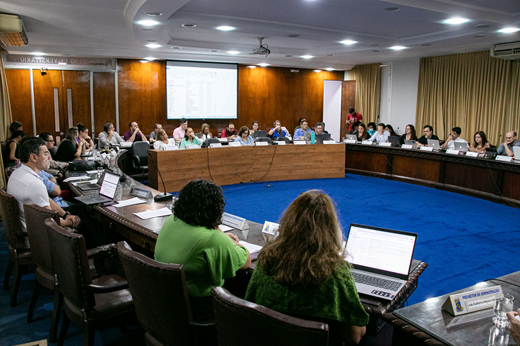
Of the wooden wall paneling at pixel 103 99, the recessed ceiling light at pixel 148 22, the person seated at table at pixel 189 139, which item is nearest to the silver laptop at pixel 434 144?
the person seated at table at pixel 189 139

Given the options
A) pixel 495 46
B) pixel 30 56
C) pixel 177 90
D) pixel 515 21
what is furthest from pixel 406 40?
pixel 30 56

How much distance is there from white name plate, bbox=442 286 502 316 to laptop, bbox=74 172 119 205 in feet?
8.95

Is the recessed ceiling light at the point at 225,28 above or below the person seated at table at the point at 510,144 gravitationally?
above

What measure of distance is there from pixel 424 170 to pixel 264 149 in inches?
119

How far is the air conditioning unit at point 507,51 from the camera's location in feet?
24.5

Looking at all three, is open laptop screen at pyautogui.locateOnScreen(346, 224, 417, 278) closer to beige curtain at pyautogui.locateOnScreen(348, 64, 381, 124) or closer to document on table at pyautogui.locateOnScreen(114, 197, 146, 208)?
document on table at pyautogui.locateOnScreen(114, 197, 146, 208)

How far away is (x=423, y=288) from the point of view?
3320 millimetres

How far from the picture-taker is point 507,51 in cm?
764

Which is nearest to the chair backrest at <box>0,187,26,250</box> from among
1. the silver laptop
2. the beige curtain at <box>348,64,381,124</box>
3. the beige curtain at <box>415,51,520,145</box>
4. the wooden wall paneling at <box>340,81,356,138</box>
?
the silver laptop

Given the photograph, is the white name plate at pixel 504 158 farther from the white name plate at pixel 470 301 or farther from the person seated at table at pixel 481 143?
the white name plate at pixel 470 301

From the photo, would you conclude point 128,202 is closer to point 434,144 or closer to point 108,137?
point 108,137

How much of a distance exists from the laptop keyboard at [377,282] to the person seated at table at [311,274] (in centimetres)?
38

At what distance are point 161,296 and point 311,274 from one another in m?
0.62

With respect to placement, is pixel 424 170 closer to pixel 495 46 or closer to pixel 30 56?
pixel 495 46
